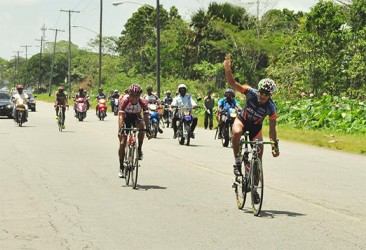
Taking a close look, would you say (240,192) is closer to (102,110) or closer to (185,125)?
(185,125)

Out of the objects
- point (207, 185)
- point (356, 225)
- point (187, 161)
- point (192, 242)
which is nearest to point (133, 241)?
point (192, 242)

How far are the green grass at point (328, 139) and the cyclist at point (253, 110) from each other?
12.8 metres

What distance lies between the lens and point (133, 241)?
845 cm

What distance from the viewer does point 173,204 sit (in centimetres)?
1151

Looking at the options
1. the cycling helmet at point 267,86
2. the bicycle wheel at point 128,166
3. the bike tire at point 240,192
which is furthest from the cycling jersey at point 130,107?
the cycling helmet at point 267,86

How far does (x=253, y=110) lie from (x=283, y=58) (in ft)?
162

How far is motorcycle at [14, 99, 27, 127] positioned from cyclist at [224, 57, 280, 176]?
2467 cm

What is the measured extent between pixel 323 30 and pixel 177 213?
42.7 meters

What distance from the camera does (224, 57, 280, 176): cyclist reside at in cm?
1079

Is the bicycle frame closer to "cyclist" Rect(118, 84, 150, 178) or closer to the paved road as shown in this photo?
the paved road

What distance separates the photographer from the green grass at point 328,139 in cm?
2477

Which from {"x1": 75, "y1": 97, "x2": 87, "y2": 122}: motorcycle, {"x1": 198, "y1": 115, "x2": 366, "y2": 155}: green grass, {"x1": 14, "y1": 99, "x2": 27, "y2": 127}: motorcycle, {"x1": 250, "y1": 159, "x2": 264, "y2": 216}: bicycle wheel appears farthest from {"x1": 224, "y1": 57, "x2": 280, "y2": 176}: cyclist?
{"x1": 75, "y1": 97, "x2": 87, "y2": 122}: motorcycle

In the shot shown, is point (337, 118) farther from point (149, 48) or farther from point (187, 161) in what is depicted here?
point (149, 48)

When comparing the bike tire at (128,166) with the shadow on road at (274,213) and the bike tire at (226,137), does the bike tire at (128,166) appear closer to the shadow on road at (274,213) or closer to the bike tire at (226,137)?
the shadow on road at (274,213)
